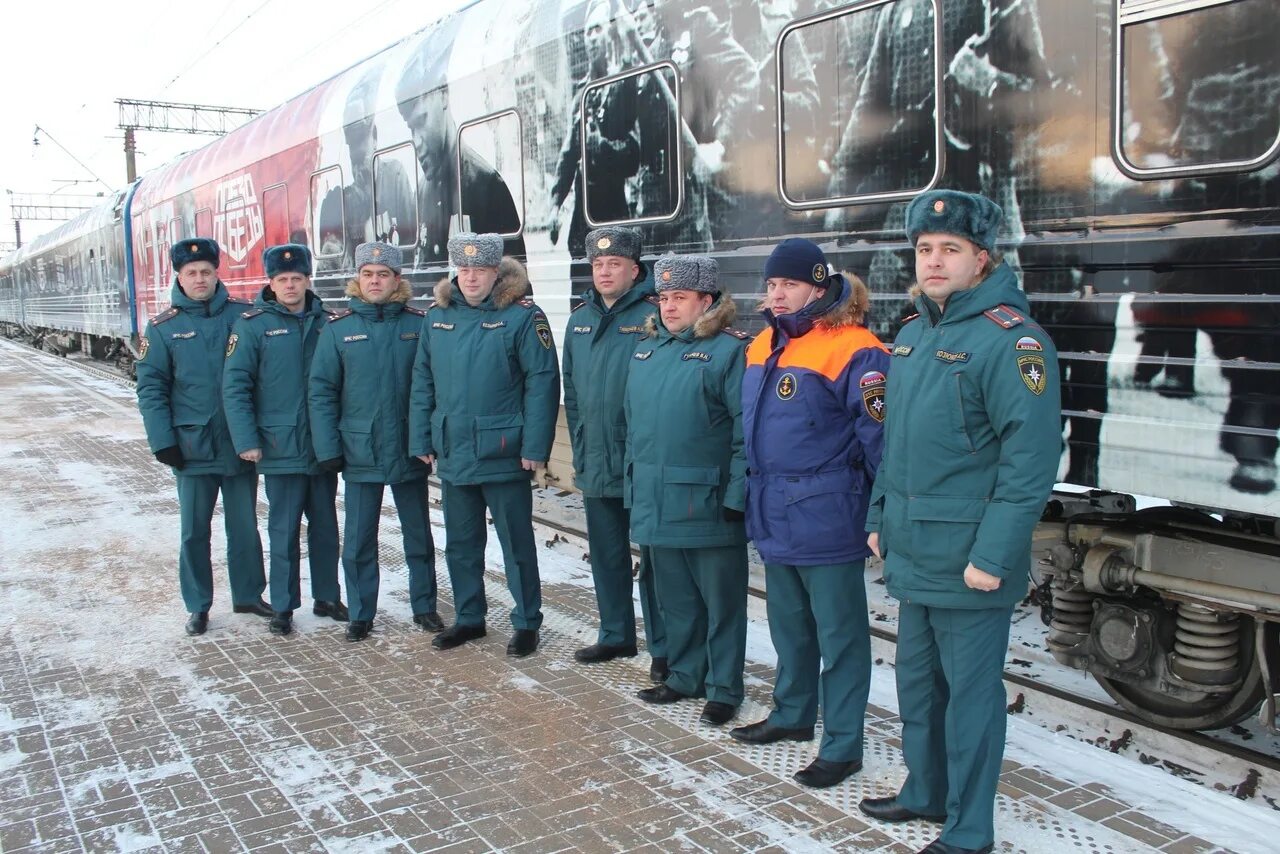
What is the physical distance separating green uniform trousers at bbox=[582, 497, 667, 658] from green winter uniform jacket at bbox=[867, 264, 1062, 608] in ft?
5.15

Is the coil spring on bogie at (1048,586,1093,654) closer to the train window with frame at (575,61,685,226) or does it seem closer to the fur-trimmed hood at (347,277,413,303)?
the train window with frame at (575,61,685,226)

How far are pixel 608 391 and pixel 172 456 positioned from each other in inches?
87.4

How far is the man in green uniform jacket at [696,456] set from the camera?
384 cm

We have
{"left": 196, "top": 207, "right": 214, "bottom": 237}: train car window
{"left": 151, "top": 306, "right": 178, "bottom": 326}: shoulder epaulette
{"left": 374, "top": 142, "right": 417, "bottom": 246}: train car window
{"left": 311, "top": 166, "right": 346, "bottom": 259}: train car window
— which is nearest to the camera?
{"left": 151, "top": 306, "right": 178, "bottom": 326}: shoulder epaulette

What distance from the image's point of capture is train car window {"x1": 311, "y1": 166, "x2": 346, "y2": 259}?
29.9 ft

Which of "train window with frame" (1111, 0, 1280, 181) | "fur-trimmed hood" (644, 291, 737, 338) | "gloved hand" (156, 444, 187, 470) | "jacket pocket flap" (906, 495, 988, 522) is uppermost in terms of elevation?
"train window with frame" (1111, 0, 1280, 181)

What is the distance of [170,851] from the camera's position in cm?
313

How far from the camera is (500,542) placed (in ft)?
15.9

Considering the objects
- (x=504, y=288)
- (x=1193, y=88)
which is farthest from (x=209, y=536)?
(x=1193, y=88)

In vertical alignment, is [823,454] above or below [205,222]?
below

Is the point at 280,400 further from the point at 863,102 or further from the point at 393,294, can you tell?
the point at 863,102

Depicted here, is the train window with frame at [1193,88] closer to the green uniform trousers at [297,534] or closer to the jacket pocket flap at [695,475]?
the jacket pocket flap at [695,475]

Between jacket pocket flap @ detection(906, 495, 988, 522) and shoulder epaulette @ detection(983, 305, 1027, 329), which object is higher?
shoulder epaulette @ detection(983, 305, 1027, 329)

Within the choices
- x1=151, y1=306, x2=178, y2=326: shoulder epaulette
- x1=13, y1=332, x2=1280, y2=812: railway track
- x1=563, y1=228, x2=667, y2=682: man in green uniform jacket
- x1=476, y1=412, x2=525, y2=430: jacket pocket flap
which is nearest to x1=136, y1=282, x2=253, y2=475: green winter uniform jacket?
x1=151, y1=306, x2=178, y2=326: shoulder epaulette
